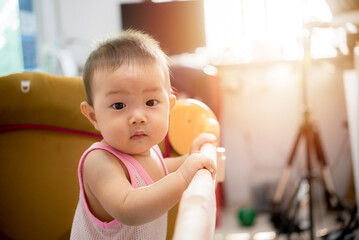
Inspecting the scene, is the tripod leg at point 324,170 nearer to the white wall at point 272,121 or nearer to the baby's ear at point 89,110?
the white wall at point 272,121

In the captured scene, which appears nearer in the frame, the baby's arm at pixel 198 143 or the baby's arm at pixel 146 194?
the baby's arm at pixel 146 194

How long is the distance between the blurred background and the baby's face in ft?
4.95

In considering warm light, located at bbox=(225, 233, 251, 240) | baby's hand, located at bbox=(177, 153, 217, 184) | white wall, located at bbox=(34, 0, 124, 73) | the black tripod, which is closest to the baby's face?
baby's hand, located at bbox=(177, 153, 217, 184)

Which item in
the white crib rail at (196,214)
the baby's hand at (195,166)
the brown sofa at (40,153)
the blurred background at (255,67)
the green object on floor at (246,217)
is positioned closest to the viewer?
the white crib rail at (196,214)

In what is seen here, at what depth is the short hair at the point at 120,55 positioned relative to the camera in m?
0.52

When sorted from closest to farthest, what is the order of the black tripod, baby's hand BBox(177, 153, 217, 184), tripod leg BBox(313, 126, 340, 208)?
baby's hand BBox(177, 153, 217, 184) → the black tripod → tripod leg BBox(313, 126, 340, 208)

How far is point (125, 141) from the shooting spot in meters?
0.53

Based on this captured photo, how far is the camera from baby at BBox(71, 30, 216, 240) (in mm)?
460

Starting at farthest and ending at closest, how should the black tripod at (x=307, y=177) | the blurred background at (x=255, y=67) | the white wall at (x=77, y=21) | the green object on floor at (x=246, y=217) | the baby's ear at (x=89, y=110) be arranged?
the white wall at (x=77, y=21), the blurred background at (x=255, y=67), the green object on floor at (x=246, y=217), the black tripod at (x=307, y=177), the baby's ear at (x=89, y=110)

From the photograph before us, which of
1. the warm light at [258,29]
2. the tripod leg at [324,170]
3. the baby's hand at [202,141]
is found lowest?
the tripod leg at [324,170]

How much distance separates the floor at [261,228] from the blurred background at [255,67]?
8.0 inches

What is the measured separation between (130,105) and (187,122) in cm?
26

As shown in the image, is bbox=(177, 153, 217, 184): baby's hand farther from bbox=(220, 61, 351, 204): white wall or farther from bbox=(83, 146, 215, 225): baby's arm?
bbox=(220, 61, 351, 204): white wall

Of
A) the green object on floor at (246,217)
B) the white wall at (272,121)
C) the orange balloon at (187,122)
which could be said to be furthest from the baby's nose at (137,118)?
the white wall at (272,121)
